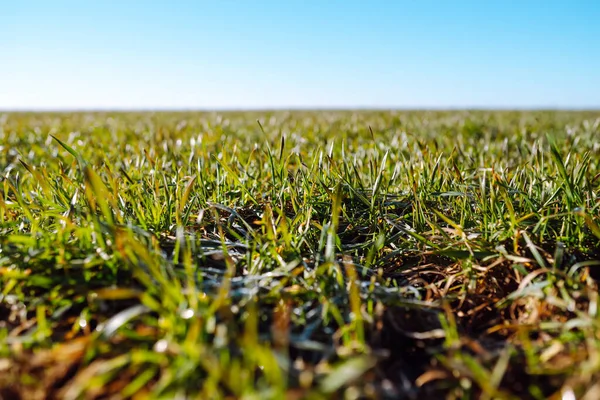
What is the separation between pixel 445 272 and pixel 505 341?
0.43 meters

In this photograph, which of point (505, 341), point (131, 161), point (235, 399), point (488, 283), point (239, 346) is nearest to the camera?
point (235, 399)

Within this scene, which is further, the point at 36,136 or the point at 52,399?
the point at 36,136

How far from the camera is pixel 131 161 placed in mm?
2814

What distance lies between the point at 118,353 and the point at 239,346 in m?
0.28

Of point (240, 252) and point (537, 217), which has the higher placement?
point (537, 217)

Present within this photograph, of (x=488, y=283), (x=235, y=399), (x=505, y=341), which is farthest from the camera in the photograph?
(x=488, y=283)

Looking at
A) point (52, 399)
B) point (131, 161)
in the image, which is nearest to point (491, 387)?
point (52, 399)

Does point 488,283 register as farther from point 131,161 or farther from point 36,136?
point 36,136

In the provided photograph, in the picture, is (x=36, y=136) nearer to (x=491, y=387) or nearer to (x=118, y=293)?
(x=118, y=293)

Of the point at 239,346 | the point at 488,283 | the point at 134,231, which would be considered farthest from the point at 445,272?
the point at 134,231

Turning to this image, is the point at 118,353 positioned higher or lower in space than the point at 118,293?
lower

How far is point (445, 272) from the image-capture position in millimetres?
1672

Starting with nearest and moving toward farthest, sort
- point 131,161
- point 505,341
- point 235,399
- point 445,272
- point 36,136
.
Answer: point 235,399 < point 505,341 < point 445,272 < point 131,161 < point 36,136

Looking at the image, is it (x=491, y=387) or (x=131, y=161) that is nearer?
(x=491, y=387)
